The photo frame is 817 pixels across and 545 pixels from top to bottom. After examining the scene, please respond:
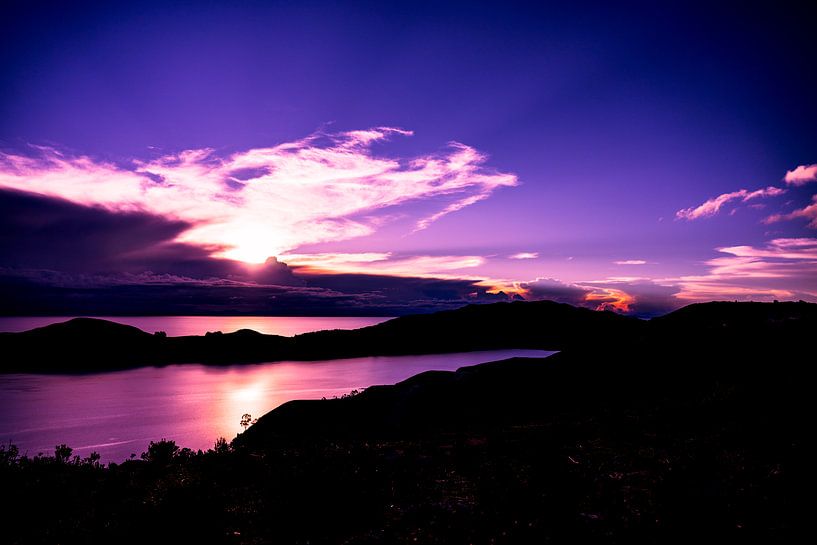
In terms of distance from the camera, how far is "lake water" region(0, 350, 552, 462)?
108875 millimetres

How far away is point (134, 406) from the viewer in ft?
493

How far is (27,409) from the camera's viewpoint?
140 m

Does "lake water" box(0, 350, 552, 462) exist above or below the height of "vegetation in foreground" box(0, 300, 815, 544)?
below

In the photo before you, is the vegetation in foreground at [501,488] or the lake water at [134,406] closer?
the vegetation in foreground at [501,488]

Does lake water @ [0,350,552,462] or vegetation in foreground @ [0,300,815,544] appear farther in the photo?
lake water @ [0,350,552,462]

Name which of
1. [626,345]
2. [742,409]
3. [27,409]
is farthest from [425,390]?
[27,409]

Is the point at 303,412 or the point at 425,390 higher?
the point at 425,390

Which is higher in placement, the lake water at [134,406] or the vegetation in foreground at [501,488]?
the vegetation in foreground at [501,488]

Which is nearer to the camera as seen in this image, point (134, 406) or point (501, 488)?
point (501, 488)

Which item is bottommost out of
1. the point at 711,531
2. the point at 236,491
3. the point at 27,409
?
the point at 27,409

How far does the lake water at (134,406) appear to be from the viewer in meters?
109

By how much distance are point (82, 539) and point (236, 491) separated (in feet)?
10.3

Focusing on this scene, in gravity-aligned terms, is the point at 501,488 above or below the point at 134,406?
above

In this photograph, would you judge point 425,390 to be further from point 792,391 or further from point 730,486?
point 730,486
